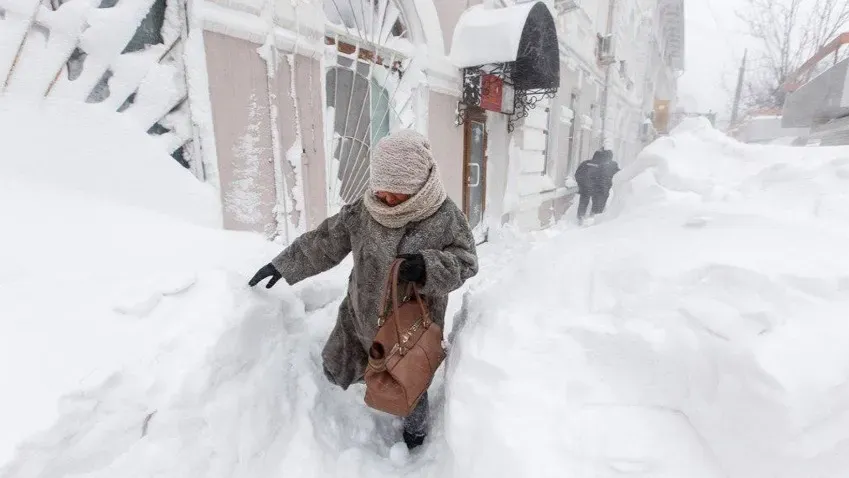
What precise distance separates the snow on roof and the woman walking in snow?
4.03 metres

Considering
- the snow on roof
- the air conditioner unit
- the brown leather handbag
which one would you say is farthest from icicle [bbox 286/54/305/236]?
the air conditioner unit

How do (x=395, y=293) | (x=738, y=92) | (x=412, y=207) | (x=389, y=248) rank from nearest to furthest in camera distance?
1. (x=395, y=293)
2. (x=412, y=207)
3. (x=389, y=248)
4. (x=738, y=92)

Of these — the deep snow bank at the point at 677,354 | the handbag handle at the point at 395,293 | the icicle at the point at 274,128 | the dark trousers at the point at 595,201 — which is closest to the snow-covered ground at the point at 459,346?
the deep snow bank at the point at 677,354

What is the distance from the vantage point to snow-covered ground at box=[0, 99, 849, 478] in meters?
1.12

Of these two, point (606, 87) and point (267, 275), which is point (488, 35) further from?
point (606, 87)

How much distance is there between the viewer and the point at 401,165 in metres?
1.55

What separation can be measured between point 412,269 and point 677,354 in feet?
2.86

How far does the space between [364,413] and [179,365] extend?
0.90 m

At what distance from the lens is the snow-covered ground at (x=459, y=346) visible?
112cm

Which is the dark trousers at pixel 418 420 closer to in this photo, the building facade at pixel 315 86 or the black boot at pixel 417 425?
the black boot at pixel 417 425

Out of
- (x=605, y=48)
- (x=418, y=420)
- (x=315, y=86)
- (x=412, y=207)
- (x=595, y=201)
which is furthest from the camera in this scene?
(x=605, y=48)

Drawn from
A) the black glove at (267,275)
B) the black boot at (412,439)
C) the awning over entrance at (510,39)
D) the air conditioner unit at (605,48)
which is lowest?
the black boot at (412,439)

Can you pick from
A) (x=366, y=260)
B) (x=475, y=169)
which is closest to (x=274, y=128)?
(x=366, y=260)

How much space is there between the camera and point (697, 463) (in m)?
1.15
